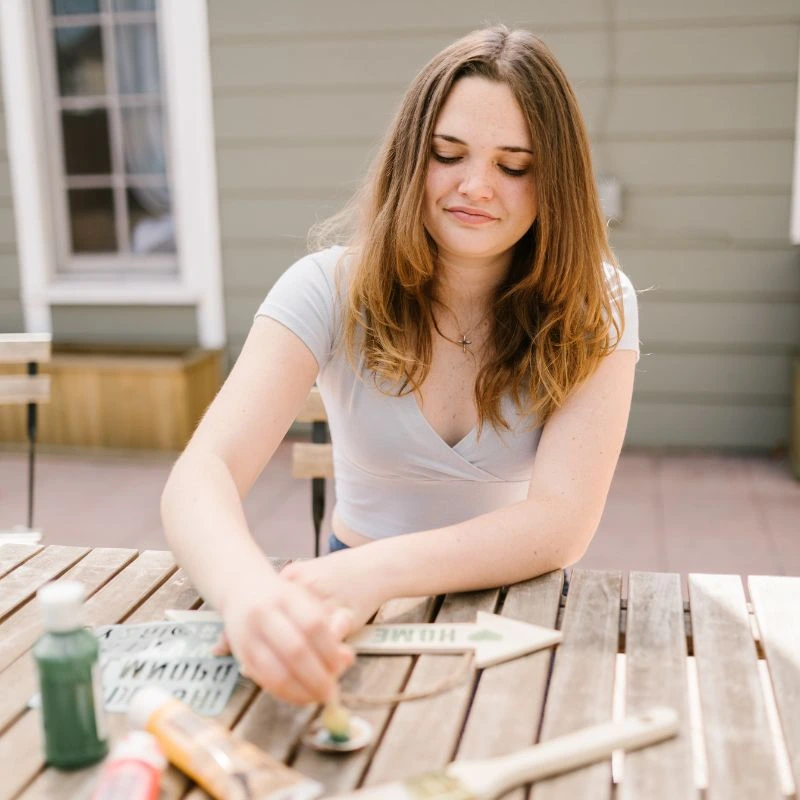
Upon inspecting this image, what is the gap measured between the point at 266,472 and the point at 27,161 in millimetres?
1919

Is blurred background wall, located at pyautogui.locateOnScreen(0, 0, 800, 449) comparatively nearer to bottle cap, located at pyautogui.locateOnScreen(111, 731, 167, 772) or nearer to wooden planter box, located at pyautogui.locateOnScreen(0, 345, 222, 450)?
wooden planter box, located at pyautogui.locateOnScreen(0, 345, 222, 450)

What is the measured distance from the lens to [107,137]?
4648mm

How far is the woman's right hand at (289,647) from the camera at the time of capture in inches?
34.9

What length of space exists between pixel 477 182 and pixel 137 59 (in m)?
3.65

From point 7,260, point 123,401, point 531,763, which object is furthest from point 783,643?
point 7,260

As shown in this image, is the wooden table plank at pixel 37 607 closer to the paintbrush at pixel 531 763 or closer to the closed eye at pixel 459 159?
the paintbrush at pixel 531 763

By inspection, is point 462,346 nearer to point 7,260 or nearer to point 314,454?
point 314,454

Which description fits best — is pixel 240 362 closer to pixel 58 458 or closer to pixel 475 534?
pixel 475 534

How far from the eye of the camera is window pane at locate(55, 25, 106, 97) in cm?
450

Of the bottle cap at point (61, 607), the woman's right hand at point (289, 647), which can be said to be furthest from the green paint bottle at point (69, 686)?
the woman's right hand at point (289, 647)

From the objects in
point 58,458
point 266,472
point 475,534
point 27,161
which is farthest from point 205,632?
point 27,161

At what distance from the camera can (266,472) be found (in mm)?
4176

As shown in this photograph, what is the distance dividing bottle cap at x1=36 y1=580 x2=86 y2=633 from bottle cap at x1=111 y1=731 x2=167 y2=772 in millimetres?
108

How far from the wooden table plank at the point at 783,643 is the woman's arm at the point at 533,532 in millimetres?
247
